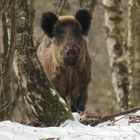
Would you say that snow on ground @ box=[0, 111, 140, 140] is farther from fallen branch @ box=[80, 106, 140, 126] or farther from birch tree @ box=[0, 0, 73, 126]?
birch tree @ box=[0, 0, 73, 126]

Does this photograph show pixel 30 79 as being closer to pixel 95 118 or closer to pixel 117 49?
pixel 95 118

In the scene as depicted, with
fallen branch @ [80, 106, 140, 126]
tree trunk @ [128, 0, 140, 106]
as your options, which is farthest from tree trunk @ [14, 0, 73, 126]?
tree trunk @ [128, 0, 140, 106]

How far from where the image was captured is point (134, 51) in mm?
12844

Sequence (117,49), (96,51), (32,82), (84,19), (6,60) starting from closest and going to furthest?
(32,82)
(6,60)
(84,19)
(117,49)
(96,51)

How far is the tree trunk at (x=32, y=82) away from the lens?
8.43 meters

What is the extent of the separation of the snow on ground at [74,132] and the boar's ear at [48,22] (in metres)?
4.30

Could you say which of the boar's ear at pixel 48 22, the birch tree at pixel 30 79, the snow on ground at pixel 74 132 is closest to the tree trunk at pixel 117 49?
the boar's ear at pixel 48 22

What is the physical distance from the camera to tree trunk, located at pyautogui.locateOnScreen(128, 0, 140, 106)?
1270cm

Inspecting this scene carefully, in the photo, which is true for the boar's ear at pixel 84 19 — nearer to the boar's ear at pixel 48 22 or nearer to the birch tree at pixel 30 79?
the boar's ear at pixel 48 22

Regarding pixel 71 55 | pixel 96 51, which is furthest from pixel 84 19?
pixel 96 51

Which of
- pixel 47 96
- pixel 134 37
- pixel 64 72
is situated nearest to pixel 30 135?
pixel 47 96

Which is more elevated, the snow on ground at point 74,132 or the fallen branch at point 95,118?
the snow on ground at point 74,132

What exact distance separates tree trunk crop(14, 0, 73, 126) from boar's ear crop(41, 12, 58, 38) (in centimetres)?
332

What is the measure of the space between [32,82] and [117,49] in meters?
6.11
